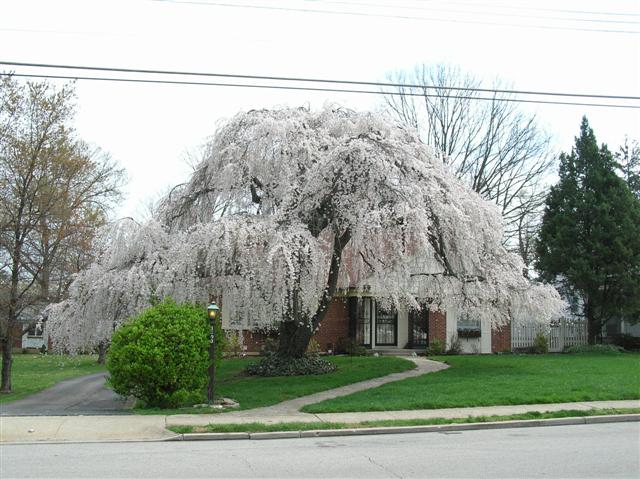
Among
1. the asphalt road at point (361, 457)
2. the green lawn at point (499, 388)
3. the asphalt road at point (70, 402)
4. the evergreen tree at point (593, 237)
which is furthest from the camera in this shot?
the evergreen tree at point (593, 237)

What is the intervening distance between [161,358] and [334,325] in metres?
14.8

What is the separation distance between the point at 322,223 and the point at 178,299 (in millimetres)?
4347

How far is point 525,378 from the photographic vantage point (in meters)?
17.6

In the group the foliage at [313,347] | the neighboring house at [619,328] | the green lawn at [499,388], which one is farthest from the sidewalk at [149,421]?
the neighboring house at [619,328]

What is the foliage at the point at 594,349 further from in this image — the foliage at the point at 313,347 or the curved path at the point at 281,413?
the curved path at the point at 281,413

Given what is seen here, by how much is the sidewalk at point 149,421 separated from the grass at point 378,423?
32 centimetres

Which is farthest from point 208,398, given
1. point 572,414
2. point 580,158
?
point 580,158

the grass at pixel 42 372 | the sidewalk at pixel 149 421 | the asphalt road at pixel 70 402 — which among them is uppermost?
the sidewalk at pixel 149 421

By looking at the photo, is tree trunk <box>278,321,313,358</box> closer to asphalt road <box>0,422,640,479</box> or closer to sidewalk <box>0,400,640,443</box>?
sidewalk <box>0,400,640,443</box>

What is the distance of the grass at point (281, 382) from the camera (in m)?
15.0

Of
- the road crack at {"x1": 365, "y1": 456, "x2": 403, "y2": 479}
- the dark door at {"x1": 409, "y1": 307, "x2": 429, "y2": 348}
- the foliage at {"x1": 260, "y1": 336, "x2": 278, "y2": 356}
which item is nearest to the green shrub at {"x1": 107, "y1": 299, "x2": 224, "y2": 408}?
the road crack at {"x1": 365, "y1": 456, "x2": 403, "y2": 479}

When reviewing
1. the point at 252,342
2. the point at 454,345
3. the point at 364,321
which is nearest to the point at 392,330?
the point at 364,321

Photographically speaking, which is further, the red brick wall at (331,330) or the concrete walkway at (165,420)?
the red brick wall at (331,330)

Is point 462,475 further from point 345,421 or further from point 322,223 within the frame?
point 322,223
